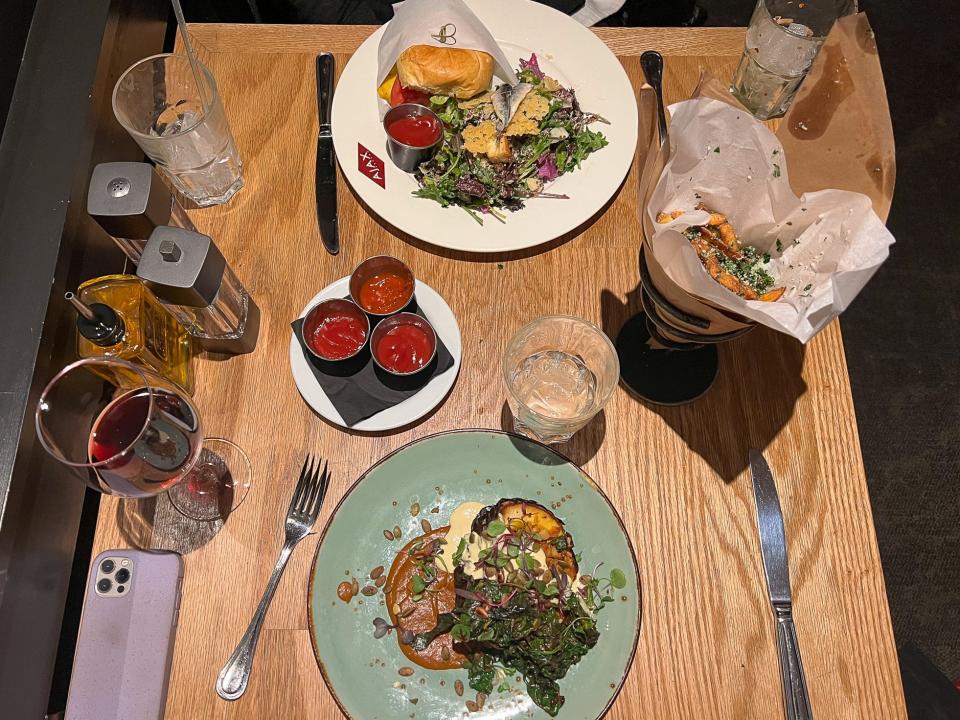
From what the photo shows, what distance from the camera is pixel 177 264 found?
44.4 inches

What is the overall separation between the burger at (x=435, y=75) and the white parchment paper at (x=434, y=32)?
2cm

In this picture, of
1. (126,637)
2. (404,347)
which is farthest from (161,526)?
(404,347)

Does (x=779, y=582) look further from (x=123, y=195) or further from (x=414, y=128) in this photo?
(x=123, y=195)

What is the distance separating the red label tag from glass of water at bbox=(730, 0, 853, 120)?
0.89m

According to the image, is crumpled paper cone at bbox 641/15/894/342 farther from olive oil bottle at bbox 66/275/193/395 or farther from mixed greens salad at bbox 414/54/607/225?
olive oil bottle at bbox 66/275/193/395

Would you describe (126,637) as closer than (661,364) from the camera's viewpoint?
Yes

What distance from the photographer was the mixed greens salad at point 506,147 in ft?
4.84

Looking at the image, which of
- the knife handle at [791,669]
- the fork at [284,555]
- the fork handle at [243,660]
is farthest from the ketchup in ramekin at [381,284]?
the knife handle at [791,669]

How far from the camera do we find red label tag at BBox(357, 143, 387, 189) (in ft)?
4.87

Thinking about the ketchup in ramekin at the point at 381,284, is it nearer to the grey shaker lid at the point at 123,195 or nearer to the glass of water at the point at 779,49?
the grey shaker lid at the point at 123,195

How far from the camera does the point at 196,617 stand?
1.21 m

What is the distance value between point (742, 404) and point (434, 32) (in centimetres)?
111

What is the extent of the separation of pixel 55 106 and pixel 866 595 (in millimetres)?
1937

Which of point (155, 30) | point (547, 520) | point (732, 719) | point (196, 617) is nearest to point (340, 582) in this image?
point (196, 617)
